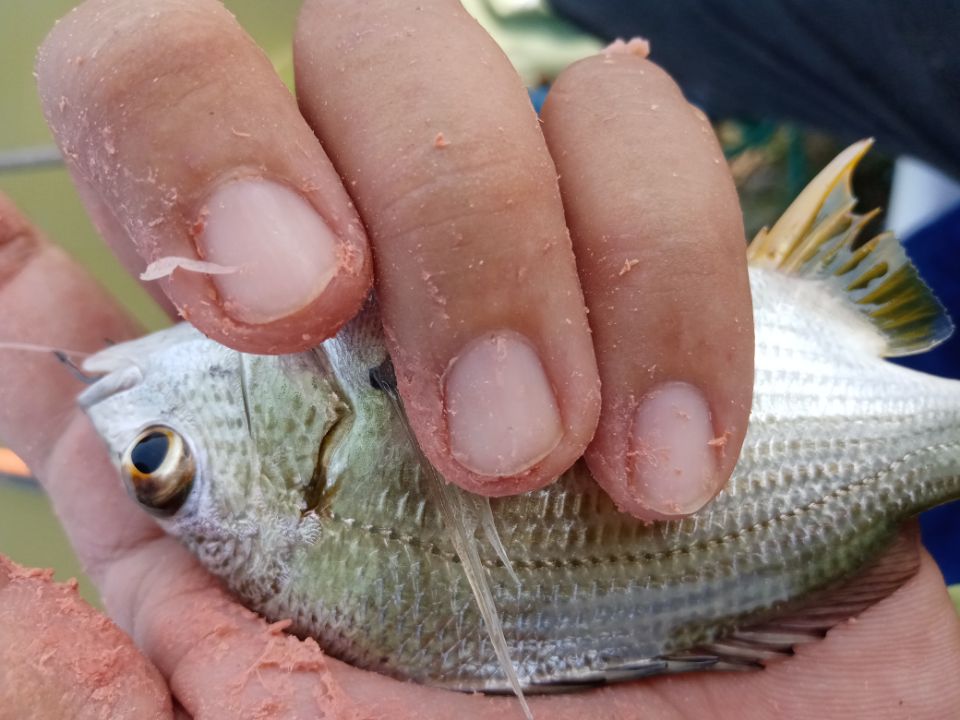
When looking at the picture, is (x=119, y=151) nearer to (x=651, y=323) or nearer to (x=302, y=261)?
(x=302, y=261)

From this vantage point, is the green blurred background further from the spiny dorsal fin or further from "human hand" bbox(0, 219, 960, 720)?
the spiny dorsal fin

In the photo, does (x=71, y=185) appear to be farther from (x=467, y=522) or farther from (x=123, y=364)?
(x=467, y=522)

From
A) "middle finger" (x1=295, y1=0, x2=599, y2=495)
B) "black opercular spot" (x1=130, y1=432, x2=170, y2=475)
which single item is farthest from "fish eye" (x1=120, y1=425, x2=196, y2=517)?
"middle finger" (x1=295, y1=0, x2=599, y2=495)

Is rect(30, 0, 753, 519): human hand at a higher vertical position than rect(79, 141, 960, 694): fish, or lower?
higher

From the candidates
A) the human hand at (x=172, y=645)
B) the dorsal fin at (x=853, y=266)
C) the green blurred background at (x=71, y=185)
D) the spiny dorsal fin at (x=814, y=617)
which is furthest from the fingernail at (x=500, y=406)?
the green blurred background at (x=71, y=185)

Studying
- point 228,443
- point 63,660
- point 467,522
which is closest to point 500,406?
point 467,522

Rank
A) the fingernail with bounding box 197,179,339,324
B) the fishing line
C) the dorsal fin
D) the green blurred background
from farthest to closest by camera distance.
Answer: the green blurred background → the dorsal fin → the fishing line → the fingernail with bounding box 197,179,339,324

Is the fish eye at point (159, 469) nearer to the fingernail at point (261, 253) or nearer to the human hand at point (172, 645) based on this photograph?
the human hand at point (172, 645)
